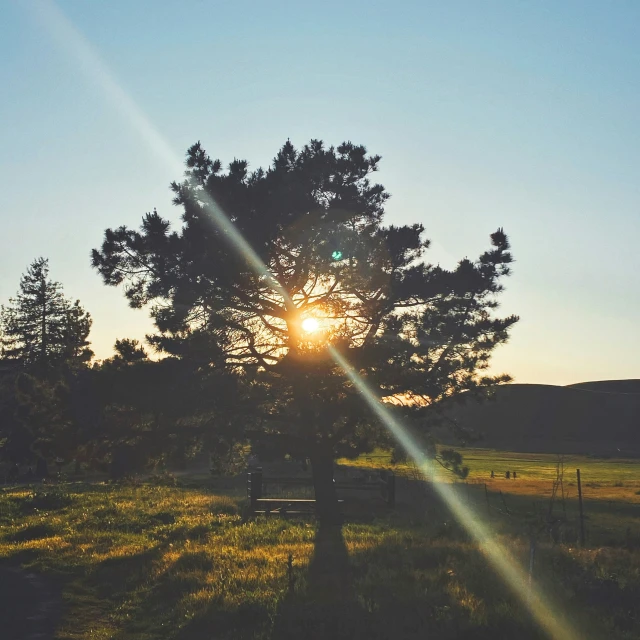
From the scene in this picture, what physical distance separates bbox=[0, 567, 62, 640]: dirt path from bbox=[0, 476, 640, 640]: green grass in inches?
11.7

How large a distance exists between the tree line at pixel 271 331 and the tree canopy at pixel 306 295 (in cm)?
5

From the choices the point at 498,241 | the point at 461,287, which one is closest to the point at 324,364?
the point at 461,287

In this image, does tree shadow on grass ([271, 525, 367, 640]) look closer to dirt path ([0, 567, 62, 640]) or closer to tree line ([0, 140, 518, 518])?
dirt path ([0, 567, 62, 640])

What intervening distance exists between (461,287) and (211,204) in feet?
27.3

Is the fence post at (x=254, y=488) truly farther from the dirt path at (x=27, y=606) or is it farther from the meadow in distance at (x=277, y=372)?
the dirt path at (x=27, y=606)

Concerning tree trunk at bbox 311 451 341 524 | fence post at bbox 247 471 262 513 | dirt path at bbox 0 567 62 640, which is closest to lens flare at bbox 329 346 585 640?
tree trunk at bbox 311 451 341 524

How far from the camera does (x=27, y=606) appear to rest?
12469mm

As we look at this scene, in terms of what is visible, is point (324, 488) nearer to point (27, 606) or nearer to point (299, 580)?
point (299, 580)

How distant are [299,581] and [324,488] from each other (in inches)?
507

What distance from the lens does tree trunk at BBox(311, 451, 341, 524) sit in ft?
83.5

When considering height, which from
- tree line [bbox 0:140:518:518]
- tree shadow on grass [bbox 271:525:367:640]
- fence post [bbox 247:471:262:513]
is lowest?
tree shadow on grass [bbox 271:525:367:640]

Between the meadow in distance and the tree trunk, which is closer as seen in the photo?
the meadow in distance

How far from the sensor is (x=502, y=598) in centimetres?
1141

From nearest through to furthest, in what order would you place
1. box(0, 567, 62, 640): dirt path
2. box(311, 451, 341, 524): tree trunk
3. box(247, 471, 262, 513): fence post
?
1. box(0, 567, 62, 640): dirt path
2. box(311, 451, 341, 524): tree trunk
3. box(247, 471, 262, 513): fence post
